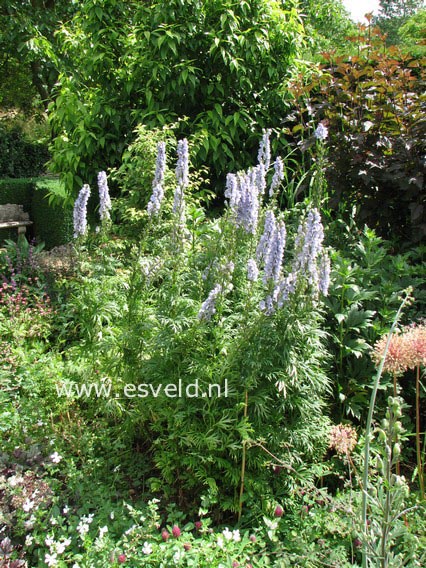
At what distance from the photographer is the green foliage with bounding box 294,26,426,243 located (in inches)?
148

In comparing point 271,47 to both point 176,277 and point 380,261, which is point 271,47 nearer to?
point 380,261

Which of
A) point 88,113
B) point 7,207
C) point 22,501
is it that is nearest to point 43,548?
point 22,501

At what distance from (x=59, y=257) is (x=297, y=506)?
12.2 ft

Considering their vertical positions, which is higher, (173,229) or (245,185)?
(245,185)

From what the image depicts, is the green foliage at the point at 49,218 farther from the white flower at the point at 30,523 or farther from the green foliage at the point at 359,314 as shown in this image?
the white flower at the point at 30,523

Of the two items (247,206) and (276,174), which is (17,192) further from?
(247,206)

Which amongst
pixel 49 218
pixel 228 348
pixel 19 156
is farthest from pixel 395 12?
pixel 228 348

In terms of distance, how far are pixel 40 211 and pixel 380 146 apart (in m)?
5.70

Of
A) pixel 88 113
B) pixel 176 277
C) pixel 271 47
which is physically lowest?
pixel 176 277

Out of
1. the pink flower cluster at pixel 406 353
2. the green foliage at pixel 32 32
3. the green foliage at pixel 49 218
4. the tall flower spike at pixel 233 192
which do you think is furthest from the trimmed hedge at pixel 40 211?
the pink flower cluster at pixel 406 353

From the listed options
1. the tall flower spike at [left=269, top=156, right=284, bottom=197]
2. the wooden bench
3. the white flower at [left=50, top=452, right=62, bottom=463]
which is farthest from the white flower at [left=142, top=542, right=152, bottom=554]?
the wooden bench

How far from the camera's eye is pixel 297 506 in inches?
97.1

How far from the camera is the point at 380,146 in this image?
13.1 feet

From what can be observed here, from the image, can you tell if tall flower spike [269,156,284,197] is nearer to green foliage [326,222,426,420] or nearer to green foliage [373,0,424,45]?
green foliage [326,222,426,420]
